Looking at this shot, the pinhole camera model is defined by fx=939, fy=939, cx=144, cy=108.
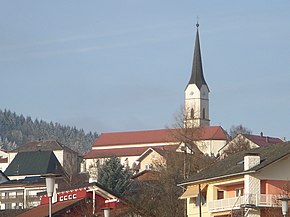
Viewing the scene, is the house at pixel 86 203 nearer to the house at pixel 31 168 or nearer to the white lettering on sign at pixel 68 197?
the white lettering on sign at pixel 68 197

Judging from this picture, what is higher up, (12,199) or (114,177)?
(114,177)

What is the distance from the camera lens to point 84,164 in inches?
7776

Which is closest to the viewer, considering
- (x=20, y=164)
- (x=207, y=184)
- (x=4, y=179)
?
(x=207, y=184)

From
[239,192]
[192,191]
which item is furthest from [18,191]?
[239,192]

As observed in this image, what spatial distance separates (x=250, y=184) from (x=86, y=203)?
941 cm

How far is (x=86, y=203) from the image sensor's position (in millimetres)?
51344

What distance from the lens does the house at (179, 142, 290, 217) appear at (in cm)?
4747

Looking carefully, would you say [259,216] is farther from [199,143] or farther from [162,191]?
[199,143]

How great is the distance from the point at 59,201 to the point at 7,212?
38.9ft

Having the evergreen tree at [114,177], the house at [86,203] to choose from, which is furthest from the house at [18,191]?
the house at [86,203]

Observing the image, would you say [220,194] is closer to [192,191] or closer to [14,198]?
[192,191]

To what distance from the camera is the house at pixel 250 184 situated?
156 feet

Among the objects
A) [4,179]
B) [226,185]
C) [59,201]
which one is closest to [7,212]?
[59,201]

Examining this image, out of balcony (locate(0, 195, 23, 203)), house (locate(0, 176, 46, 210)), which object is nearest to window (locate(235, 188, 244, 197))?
house (locate(0, 176, 46, 210))
